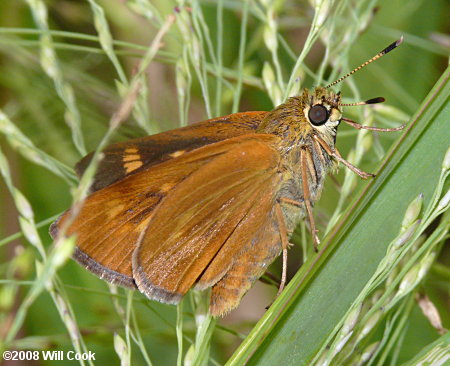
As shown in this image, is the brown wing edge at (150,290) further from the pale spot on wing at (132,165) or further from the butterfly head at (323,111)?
the butterfly head at (323,111)

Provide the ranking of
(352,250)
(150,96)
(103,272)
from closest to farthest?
(352,250), (103,272), (150,96)

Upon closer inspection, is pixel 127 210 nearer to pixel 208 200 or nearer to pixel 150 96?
pixel 208 200

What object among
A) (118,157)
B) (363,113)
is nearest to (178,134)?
(118,157)

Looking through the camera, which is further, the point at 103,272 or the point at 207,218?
the point at 207,218

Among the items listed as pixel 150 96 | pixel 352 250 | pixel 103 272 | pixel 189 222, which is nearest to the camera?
pixel 352 250

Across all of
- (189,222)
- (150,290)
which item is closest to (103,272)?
(150,290)

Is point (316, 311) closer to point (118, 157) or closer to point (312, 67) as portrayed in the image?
point (118, 157)
